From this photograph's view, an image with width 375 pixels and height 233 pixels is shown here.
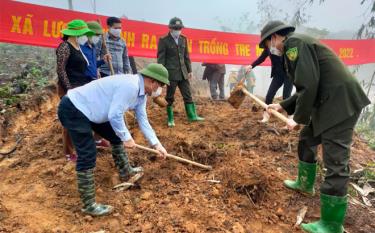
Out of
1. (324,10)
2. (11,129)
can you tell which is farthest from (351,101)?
(324,10)

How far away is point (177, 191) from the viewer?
3.88 metres

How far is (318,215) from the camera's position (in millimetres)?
3600

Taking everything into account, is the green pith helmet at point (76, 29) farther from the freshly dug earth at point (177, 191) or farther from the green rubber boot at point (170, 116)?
the green rubber boot at point (170, 116)

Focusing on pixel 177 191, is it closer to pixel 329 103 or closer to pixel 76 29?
pixel 329 103

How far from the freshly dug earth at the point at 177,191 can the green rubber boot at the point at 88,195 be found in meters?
0.07

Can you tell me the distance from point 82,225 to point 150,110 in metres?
4.23

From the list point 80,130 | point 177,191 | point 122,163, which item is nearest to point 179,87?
point 122,163

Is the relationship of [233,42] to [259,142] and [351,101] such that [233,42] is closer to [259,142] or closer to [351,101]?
[259,142]

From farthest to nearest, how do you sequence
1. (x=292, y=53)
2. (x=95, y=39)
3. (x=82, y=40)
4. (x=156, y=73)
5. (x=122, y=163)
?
(x=95, y=39)
(x=82, y=40)
(x=122, y=163)
(x=156, y=73)
(x=292, y=53)

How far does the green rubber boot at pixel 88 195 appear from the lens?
3406 millimetres

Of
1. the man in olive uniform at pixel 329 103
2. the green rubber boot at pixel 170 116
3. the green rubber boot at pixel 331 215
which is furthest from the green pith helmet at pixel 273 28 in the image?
the green rubber boot at pixel 170 116

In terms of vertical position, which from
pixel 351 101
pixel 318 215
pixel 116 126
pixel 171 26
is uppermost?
pixel 171 26

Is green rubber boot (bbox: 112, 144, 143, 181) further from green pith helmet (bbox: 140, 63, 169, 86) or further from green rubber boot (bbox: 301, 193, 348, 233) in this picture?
green rubber boot (bbox: 301, 193, 348, 233)

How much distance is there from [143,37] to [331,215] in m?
6.47
